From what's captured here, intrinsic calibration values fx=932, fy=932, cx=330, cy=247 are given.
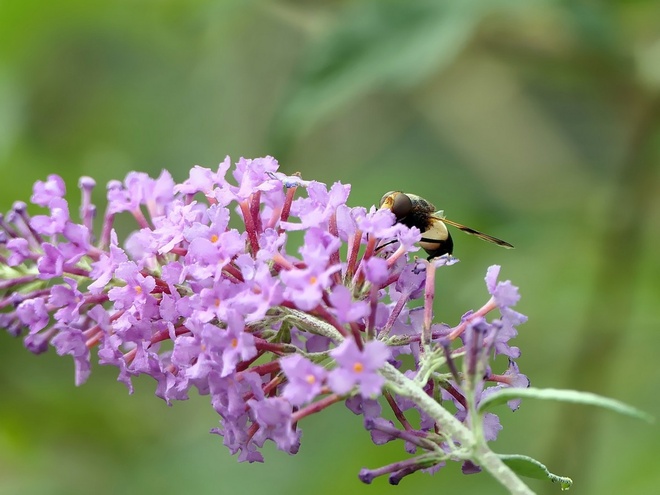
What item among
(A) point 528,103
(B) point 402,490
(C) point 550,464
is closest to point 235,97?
(A) point 528,103

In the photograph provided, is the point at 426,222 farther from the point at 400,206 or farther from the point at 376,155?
the point at 376,155

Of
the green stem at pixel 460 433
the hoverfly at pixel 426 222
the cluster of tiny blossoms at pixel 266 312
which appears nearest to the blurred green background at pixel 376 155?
the hoverfly at pixel 426 222

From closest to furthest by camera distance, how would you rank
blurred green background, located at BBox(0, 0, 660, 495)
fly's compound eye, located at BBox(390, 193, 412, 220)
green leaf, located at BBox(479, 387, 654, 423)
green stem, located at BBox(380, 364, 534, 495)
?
green leaf, located at BBox(479, 387, 654, 423)
green stem, located at BBox(380, 364, 534, 495)
fly's compound eye, located at BBox(390, 193, 412, 220)
blurred green background, located at BBox(0, 0, 660, 495)

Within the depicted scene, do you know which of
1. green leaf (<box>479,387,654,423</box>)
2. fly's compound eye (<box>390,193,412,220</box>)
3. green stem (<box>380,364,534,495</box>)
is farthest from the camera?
fly's compound eye (<box>390,193,412,220</box>)

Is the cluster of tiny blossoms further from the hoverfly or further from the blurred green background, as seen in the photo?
the blurred green background

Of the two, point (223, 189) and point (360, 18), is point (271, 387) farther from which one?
point (360, 18)

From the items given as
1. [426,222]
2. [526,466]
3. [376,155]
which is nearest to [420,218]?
[426,222]

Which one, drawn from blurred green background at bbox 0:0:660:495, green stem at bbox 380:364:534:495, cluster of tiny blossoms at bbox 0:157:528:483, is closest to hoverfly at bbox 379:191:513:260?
cluster of tiny blossoms at bbox 0:157:528:483
